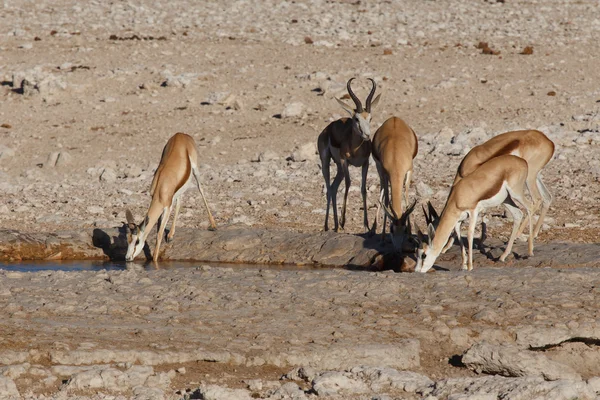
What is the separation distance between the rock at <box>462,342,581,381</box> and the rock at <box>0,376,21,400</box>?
3343mm

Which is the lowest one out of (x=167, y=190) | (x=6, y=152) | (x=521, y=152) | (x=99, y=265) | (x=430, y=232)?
(x=99, y=265)

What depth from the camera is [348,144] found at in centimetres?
1437

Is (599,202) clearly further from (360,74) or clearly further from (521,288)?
(360,74)

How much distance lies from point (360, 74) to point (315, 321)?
1702cm

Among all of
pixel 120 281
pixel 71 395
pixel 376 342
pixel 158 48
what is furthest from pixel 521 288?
pixel 158 48

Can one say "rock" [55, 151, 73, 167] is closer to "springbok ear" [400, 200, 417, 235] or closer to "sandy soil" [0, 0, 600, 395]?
"sandy soil" [0, 0, 600, 395]

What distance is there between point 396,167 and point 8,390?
7241mm

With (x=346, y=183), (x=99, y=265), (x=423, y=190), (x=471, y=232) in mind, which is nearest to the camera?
(x=471, y=232)

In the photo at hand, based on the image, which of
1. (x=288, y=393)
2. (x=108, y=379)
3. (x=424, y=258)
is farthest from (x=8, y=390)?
(x=424, y=258)

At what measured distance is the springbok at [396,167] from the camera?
12.2 m

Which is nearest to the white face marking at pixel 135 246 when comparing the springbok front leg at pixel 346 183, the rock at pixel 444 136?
the springbok front leg at pixel 346 183

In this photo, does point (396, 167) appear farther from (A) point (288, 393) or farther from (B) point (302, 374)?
(A) point (288, 393)

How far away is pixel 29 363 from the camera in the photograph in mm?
7180

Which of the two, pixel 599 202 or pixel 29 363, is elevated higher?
pixel 599 202
